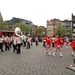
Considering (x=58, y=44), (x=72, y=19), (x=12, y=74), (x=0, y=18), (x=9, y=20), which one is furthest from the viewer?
(x=9, y=20)

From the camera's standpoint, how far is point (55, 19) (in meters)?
135

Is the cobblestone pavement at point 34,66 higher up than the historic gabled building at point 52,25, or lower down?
lower down

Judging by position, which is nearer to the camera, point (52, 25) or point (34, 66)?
point (34, 66)

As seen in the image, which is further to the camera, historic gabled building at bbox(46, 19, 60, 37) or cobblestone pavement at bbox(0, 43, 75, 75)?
historic gabled building at bbox(46, 19, 60, 37)

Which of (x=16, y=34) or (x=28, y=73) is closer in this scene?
(x=28, y=73)

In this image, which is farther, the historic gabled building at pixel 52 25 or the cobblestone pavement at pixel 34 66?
the historic gabled building at pixel 52 25

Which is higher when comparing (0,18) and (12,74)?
(0,18)

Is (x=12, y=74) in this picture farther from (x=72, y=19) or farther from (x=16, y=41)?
(x=72, y=19)

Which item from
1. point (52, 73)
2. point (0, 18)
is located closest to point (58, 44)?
point (52, 73)

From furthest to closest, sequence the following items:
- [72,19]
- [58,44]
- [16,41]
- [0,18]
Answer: [72,19] < [0,18] < [16,41] < [58,44]

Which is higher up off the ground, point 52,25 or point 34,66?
point 52,25

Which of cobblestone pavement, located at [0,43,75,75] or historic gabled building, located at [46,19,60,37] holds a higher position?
historic gabled building, located at [46,19,60,37]

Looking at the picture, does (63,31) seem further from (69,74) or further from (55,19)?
(69,74)

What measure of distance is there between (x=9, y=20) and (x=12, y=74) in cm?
14410
